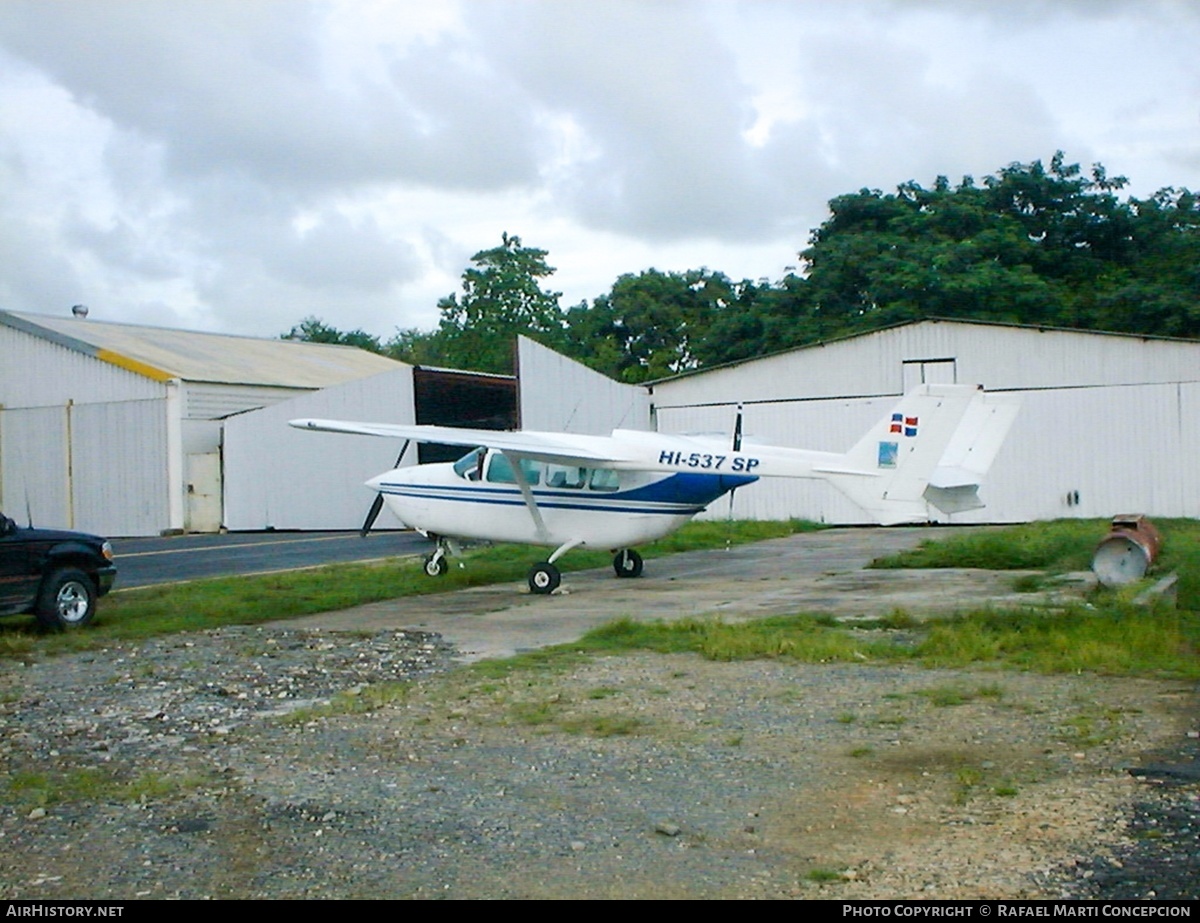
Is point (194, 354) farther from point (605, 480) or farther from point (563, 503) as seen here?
point (605, 480)

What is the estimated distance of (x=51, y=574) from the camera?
12805 millimetres

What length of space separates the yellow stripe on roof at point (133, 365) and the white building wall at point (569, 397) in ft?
31.6

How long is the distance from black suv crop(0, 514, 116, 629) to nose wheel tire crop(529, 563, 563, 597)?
5.18 meters

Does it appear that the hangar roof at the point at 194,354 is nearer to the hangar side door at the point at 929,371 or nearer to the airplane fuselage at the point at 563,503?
the airplane fuselage at the point at 563,503

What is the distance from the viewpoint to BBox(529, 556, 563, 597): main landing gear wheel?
52.1 feet

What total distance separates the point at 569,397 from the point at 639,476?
38.0 ft

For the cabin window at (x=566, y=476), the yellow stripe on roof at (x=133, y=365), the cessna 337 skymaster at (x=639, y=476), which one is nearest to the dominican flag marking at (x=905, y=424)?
the cessna 337 skymaster at (x=639, y=476)

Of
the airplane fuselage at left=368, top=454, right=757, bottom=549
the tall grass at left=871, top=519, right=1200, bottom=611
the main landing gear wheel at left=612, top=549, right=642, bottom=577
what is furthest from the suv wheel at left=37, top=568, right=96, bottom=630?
the tall grass at left=871, top=519, right=1200, bottom=611

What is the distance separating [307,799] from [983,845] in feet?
11.1

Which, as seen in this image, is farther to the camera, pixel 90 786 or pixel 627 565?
pixel 627 565

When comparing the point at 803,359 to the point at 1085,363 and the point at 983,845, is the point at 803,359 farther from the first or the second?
the point at 983,845

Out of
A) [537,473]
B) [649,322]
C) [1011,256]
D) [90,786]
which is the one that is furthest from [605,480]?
[649,322]

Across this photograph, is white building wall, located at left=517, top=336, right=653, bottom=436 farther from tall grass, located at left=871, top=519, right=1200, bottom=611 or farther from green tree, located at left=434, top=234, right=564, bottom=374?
green tree, located at left=434, top=234, right=564, bottom=374
